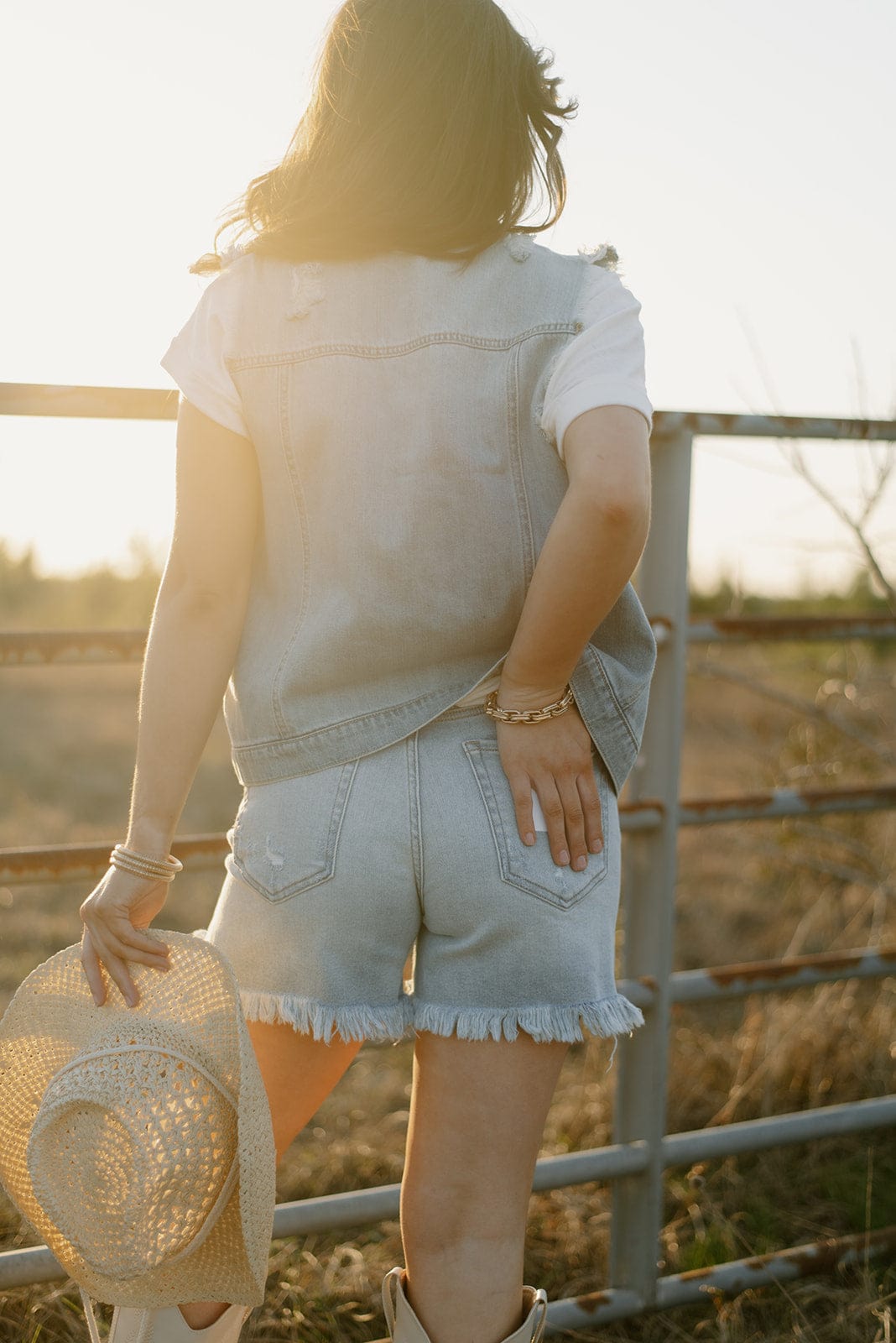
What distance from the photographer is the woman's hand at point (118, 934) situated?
1367 millimetres

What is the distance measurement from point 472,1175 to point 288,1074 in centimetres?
24

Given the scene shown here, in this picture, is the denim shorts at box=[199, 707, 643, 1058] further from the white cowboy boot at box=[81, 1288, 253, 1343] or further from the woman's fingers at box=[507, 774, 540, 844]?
the white cowboy boot at box=[81, 1288, 253, 1343]

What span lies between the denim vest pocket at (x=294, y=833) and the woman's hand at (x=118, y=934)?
0.12 metres

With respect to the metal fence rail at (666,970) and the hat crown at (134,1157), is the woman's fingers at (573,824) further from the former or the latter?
the metal fence rail at (666,970)

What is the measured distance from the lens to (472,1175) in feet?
4.27

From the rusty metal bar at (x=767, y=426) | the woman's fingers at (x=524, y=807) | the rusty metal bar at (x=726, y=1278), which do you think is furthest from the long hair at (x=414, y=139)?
the rusty metal bar at (x=726, y=1278)

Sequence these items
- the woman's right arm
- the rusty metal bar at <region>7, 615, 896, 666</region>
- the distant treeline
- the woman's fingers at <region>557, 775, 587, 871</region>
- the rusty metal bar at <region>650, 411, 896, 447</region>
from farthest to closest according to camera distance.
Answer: the distant treeline → the rusty metal bar at <region>650, 411, 896, 447</region> → the rusty metal bar at <region>7, 615, 896, 666</region> → the woman's fingers at <region>557, 775, 587, 871</region> → the woman's right arm

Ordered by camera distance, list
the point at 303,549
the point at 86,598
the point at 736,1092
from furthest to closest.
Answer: the point at 86,598, the point at 736,1092, the point at 303,549

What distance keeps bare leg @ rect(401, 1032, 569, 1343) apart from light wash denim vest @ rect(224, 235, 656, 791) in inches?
14.1

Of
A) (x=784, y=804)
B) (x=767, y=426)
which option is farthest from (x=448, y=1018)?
(x=767, y=426)

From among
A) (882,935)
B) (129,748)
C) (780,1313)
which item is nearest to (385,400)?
(780,1313)

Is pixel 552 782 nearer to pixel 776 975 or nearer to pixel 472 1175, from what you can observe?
pixel 472 1175

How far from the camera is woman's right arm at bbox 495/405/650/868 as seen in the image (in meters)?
1.22

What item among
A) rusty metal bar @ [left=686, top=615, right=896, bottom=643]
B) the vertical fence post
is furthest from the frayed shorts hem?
rusty metal bar @ [left=686, top=615, right=896, bottom=643]
